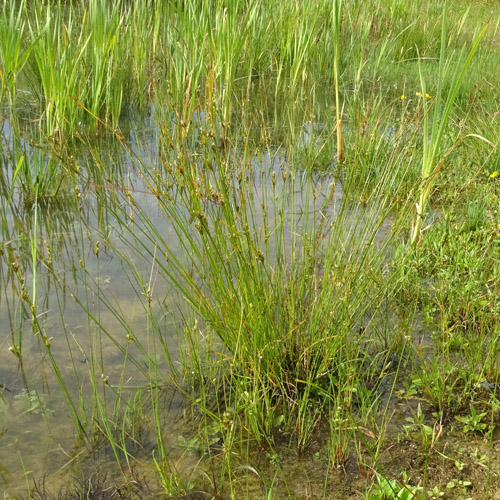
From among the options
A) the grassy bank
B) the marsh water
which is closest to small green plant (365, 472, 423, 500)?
the grassy bank

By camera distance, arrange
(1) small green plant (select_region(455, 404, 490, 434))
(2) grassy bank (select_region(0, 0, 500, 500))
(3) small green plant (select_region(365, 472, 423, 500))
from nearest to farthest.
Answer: (3) small green plant (select_region(365, 472, 423, 500)) < (2) grassy bank (select_region(0, 0, 500, 500)) < (1) small green plant (select_region(455, 404, 490, 434))

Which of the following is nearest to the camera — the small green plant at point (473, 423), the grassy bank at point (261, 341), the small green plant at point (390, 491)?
the small green plant at point (390, 491)

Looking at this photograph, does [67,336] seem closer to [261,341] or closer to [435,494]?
[261,341]

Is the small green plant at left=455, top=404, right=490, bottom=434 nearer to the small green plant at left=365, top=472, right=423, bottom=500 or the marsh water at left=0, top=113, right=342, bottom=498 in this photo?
the small green plant at left=365, top=472, right=423, bottom=500

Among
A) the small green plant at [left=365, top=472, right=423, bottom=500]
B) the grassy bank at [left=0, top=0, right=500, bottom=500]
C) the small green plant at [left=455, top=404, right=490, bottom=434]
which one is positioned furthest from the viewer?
the small green plant at [left=455, top=404, right=490, bottom=434]

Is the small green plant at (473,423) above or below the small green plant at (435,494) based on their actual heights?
above

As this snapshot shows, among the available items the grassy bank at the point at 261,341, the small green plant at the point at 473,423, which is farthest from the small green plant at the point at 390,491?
the small green plant at the point at 473,423

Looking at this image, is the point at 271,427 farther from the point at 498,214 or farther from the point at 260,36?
the point at 260,36

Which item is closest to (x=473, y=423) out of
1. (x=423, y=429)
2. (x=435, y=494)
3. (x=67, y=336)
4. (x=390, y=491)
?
(x=423, y=429)

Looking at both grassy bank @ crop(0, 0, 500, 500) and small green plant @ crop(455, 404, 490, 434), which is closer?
Answer: grassy bank @ crop(0, 0, 500, 500)

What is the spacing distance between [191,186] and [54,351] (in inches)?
33.8

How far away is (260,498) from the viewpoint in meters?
1.46

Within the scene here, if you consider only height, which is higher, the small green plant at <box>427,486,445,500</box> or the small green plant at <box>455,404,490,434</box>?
the small green plant at <box>455,404,490,434</box>

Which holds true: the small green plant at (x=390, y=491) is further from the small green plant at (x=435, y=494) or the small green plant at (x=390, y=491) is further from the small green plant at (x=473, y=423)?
the small green plant at (x=473, y=423)
